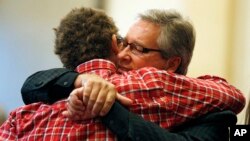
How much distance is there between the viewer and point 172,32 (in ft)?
4.06

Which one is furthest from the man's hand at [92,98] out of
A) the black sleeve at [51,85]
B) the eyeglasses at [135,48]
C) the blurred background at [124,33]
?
the blurred background at [124,33]

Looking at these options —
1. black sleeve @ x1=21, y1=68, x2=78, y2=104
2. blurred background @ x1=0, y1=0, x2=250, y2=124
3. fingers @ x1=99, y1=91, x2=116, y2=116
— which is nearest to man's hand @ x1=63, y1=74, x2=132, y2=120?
fingers @ x1=99, y1=91, x2=116, y2=116

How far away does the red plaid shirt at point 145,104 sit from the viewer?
0.98 metres

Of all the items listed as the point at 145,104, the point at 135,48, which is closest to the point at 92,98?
the point at 145,104

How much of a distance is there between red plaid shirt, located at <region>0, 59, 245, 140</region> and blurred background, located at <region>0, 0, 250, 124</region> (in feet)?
2.87

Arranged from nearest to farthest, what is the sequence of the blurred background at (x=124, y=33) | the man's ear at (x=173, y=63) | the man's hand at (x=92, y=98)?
the man's hand at (x=92, y=98) < the man's ear at (x=173, y=63) < the blurred background at (x=124, y=33)

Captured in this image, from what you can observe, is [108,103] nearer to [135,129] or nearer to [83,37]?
[135,129]

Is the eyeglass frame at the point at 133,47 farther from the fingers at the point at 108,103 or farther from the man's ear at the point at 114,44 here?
the fingers at the point at 108,103

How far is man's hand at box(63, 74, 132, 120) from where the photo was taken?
91 centimetres

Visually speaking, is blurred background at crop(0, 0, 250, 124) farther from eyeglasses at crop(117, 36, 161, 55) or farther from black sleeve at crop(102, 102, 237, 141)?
black sleeve at crop(102, 102, 237, 141)

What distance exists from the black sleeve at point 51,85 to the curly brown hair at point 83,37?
0.08m

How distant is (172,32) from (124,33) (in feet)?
3.11

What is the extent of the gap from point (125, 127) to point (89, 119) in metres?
0.10

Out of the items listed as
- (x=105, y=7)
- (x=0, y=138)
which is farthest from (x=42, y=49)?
(x=0, y=138)
